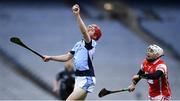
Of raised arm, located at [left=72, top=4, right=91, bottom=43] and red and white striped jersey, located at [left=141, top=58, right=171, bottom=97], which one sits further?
red and white striped jersey, located at [left=141, top=58, right=171, bottom=97]

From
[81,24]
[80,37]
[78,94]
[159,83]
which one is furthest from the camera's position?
[80,37]

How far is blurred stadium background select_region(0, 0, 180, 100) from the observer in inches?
627

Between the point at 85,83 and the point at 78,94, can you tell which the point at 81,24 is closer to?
the point at 85,83

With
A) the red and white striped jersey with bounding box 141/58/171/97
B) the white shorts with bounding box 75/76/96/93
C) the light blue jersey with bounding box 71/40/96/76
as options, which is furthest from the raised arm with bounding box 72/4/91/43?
the red and white striped jersey with bounding box 141/58/171/97

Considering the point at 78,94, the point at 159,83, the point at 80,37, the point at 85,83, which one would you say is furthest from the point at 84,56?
the point at 80,37

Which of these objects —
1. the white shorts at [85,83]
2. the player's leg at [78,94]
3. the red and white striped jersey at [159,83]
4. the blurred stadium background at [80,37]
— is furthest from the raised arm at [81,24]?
the blurred stadium background at [80,37]

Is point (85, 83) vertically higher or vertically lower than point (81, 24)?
lower

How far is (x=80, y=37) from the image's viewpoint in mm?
16203

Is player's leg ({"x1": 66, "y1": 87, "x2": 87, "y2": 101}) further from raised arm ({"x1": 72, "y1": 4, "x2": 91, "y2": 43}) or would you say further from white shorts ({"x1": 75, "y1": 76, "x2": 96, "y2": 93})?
raised arm ({"x1": 72, "y1": 4, "x2": 91, "y2": 43})

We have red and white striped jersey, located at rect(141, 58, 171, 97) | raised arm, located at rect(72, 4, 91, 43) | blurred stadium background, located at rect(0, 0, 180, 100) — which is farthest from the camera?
blurred stadium background, located at rect(0, 0, 180, 100)

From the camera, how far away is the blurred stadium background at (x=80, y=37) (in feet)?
52.3

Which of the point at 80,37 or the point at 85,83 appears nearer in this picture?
the point at 85,83

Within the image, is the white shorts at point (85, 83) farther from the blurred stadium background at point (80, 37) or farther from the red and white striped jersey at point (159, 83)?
the blurred stadium background at point (80, 37)

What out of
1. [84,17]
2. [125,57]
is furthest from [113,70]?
[84,17]
